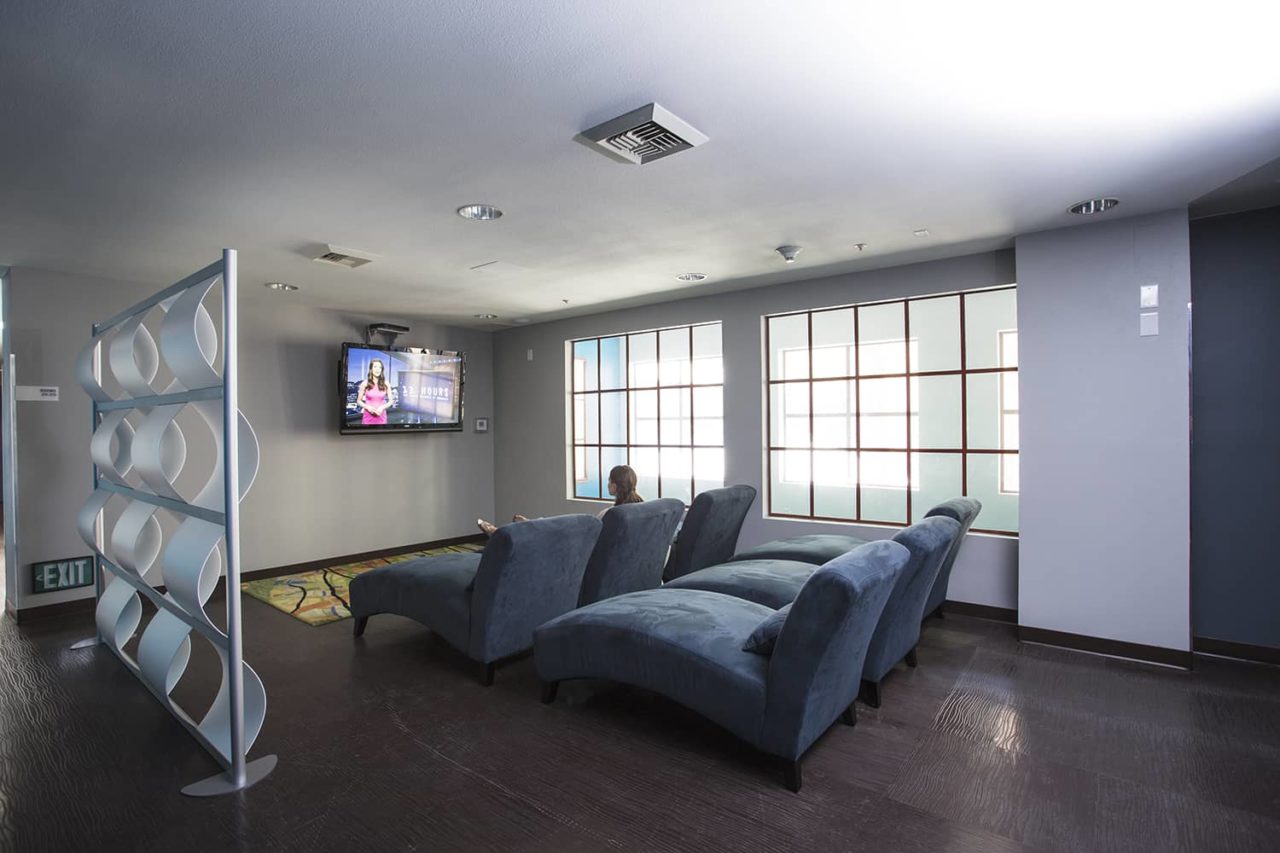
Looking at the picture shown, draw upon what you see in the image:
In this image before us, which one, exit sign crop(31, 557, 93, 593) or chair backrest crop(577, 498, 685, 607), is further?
exit sign crop(31, 557, 93, 593)

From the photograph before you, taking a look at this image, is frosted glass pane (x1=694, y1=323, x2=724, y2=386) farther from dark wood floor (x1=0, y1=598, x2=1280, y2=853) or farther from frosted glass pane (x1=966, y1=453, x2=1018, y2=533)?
dark wood floor (x1=0, y1=598, x2=1280, y2=853)

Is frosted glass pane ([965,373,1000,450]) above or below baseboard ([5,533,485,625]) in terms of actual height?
above

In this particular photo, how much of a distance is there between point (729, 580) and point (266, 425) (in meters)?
4.46

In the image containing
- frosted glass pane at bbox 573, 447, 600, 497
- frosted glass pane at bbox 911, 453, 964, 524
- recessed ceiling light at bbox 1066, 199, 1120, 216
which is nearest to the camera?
recessed ceiling light at bbox 1066, 199, 1120, 216

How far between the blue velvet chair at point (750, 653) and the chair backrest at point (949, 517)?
3.84ft

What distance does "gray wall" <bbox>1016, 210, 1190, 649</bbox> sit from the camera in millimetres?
3426

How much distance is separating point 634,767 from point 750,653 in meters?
0.61

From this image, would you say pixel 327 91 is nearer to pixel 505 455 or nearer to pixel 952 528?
pixel 952 528

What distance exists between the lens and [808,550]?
161 inches

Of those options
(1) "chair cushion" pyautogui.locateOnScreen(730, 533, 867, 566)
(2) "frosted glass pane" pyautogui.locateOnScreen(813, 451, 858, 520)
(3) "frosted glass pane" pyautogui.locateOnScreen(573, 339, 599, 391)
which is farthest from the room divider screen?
(2) "frosted glass pane" pyautogui.locateOnScreen(813, 451, 858, 520)

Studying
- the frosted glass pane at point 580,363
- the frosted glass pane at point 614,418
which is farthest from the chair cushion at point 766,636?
→ the frosted glass pane at point 614,418

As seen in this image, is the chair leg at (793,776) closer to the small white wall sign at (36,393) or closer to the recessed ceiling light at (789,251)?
the recessed ceiling light at (789,251)

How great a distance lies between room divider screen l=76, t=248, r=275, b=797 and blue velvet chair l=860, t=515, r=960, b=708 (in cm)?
249

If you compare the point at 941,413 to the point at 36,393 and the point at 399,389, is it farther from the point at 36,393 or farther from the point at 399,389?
the point at 36,393
